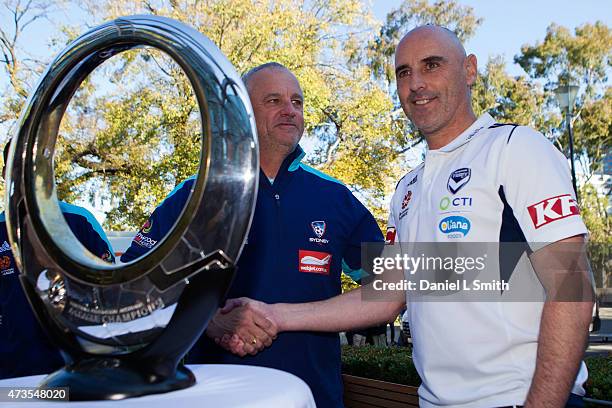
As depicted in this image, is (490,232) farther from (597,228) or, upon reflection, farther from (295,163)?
(597,228)

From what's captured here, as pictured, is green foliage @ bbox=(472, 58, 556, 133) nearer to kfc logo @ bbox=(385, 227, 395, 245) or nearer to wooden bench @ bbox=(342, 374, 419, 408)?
wooden bench @ bbox=(342, 374, 419, 408)

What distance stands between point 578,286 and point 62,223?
4.57 feet

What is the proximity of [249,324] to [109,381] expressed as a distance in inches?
38.1

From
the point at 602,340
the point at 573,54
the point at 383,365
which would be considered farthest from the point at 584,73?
the point at 383,365

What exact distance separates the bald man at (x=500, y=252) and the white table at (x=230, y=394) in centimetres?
66

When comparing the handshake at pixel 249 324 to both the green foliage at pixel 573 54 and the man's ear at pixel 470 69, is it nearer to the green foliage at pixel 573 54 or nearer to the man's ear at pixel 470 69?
the man's ear at pixel 470 69

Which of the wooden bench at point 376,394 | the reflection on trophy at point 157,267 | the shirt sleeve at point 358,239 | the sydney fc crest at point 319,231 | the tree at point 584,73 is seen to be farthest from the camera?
the tree at point 584,73

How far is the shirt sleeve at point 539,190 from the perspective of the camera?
1993 mm

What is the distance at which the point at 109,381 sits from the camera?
4.96 feet

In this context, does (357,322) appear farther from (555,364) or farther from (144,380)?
(144,380)

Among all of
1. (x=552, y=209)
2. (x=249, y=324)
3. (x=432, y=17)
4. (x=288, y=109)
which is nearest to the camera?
(x=552, y=209)

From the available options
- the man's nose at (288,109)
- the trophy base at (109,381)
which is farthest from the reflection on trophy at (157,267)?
the man's nose at (288,109)

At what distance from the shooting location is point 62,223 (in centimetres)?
175

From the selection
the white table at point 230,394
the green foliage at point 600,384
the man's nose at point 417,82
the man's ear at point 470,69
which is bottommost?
the green foliage at point 600,384
